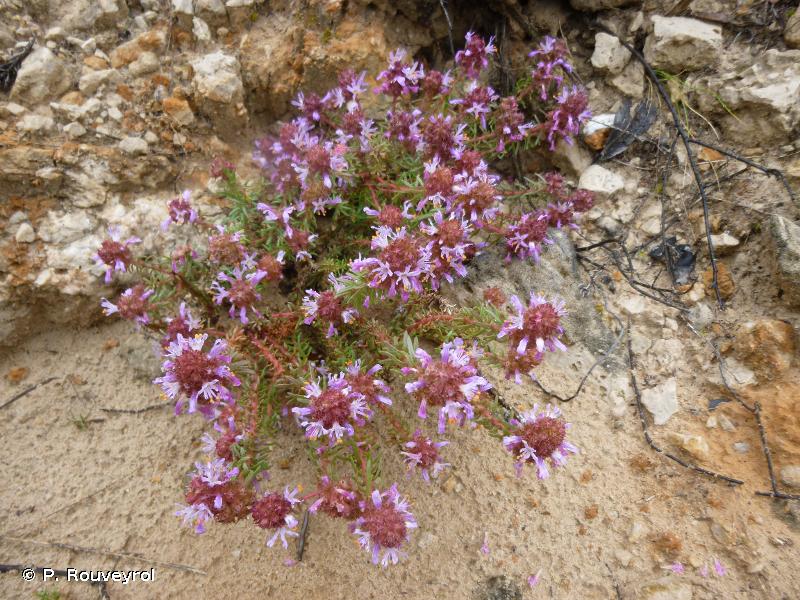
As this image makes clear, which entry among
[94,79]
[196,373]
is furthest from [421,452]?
[94,79]

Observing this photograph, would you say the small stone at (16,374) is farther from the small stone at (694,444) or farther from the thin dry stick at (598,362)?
the small stone at (694,444)

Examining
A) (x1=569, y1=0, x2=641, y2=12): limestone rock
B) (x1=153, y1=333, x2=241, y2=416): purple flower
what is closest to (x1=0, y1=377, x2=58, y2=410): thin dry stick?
(x1=153, y1=333, x2=241, y2=416): purple flower

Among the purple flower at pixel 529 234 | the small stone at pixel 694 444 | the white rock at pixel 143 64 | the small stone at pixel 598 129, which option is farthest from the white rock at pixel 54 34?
the small stone at pixel 694 444

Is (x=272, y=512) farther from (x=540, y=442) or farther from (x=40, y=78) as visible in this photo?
(x=40, y=78)

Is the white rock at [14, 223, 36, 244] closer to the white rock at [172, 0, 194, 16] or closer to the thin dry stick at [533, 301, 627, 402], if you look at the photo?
the white rock at [172, 0, 194, 16]

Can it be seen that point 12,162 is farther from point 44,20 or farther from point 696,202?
point 696,202

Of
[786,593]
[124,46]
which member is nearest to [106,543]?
[124,46]
